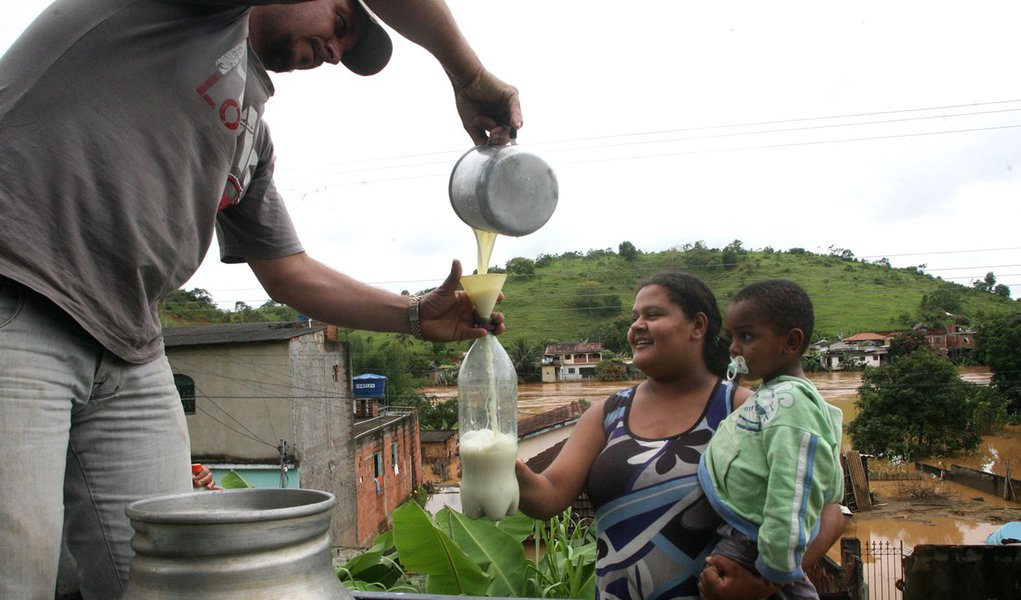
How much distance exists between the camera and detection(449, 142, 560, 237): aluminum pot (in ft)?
6.84

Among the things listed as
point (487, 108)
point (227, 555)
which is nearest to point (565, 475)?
point (487, 108)

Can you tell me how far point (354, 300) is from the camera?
2.33 m

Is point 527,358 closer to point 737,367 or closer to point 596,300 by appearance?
point 596,300

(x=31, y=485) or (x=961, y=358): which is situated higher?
(x=31, y=485)

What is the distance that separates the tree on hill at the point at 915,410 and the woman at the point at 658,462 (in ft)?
122

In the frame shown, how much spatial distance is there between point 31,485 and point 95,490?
0.25 meters

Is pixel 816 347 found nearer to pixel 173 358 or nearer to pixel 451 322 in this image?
pixel 173 358

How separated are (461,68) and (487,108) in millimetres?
235

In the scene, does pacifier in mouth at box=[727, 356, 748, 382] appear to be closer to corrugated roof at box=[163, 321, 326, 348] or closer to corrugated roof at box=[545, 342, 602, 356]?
corrugated roof at box=[163, 321, 326, 348]

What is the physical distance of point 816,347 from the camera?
4353 cm

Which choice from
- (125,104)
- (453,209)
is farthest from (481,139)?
(125,104)

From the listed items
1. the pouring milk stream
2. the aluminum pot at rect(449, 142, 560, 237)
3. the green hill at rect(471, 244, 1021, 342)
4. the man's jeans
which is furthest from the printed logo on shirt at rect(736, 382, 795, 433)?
the green hill at rect(471, 244, 1021, 342)

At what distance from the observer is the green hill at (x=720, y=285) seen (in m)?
44.6

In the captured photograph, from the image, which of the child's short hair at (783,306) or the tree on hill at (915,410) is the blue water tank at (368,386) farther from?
the child's short hair at (783,306)
